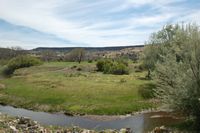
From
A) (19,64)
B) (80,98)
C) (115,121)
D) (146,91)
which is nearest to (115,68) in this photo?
(146,91)

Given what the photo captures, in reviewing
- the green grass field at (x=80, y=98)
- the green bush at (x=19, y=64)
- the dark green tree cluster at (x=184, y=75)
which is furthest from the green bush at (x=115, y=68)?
the dark green tree cluster at (x=184, y=75)

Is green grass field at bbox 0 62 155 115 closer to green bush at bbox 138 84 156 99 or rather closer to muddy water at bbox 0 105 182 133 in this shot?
green bush at bbox 138 84 156 99

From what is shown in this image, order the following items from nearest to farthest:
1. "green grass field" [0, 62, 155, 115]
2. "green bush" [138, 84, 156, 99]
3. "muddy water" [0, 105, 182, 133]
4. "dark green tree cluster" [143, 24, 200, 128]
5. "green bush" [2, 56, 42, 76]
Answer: "dark green tree cluster" [143, 24, 200, 128], "muddy water" [0, 105, 182, 133], "green grass field" [0, 62, 155, 115], "green bush" [138, 84, 156, 99], "green bush" [2, 56, 42, 76]

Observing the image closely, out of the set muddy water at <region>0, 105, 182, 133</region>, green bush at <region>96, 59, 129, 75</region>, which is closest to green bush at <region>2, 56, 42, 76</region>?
green bush at <region>96, 59, 129, 75</region>

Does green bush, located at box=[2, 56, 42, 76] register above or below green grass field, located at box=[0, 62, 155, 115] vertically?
above

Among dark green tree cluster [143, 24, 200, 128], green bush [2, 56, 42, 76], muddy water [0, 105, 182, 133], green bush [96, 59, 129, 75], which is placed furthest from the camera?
green bush [2, 56, 42, 76]

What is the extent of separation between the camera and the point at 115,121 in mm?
43375

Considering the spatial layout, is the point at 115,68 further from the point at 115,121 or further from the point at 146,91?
the point at 115,121

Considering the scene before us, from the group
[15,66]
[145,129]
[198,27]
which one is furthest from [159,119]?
[15,66]

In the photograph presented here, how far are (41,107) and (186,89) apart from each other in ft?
98.5

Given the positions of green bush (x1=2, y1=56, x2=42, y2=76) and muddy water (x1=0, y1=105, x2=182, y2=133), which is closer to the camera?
muddy water (x1=0, y1=105, x2=182, y2=133)

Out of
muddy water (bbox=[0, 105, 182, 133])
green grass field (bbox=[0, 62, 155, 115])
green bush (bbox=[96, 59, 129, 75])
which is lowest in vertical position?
muddy water (bbox=[0, 105, 182, 133])

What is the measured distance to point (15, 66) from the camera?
146 metres

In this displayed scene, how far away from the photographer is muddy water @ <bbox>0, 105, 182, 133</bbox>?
39.3m
